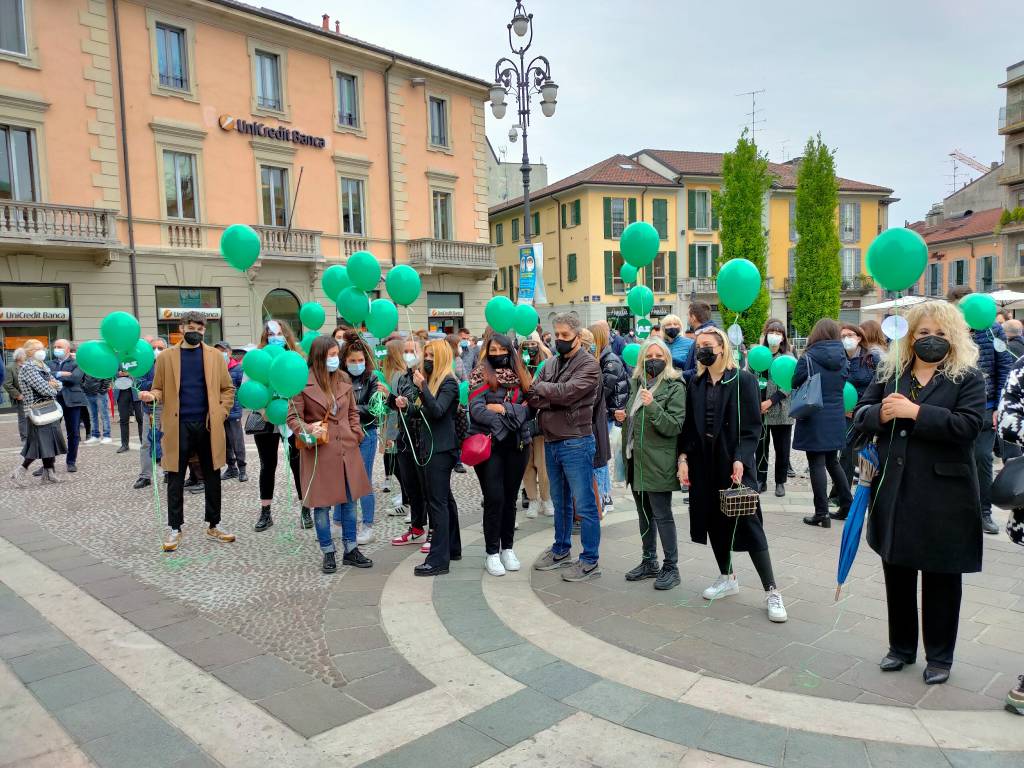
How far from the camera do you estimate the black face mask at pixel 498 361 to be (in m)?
5.14

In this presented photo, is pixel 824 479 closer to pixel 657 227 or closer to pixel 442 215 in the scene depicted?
pixel 442 215

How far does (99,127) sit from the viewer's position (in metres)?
18.7

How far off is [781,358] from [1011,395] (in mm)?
4106

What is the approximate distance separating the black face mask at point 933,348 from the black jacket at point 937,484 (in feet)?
0.37

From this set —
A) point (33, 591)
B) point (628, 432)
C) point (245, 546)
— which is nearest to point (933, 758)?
point (628, 432)

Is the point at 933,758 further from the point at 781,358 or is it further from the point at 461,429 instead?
the point at 781,358

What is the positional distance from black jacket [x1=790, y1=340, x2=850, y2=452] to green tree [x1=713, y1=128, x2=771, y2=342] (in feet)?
94.4

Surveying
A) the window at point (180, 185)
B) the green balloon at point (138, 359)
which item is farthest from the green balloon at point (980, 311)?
the window at point (180, 185)

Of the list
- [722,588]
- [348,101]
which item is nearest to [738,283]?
[722,588]

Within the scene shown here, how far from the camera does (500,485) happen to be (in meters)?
5.25

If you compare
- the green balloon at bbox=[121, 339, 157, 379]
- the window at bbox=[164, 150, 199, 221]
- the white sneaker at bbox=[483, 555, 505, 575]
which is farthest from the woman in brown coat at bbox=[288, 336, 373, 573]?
the window at bbox=[164, 150, 199, 221]

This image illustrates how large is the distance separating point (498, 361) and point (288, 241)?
19.2 metres

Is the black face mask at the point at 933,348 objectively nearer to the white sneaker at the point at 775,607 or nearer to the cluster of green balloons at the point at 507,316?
the white sneaker at the point at 775,607

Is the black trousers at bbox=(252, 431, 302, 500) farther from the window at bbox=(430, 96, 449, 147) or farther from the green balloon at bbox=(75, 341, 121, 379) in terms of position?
the window at bbox=(430, 96, 449, 147)
